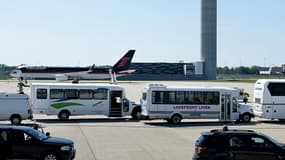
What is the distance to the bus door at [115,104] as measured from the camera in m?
35.0

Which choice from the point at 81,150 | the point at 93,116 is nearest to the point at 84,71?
the point at 93,116

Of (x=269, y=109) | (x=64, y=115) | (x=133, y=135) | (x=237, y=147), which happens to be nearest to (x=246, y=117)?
(x=269, y=109)

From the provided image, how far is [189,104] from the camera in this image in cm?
3316

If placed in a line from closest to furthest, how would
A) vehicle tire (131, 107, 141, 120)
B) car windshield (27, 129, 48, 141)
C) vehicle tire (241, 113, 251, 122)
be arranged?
car windshield (27, 129, 48, 141), vehicle tire (241, 113, 251, 122), vehicle tire (131, 107, 141, 120)

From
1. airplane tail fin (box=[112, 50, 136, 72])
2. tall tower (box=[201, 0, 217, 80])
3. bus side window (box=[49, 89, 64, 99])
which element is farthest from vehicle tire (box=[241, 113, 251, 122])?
tall tower (box=[201, 0, 217, 80])

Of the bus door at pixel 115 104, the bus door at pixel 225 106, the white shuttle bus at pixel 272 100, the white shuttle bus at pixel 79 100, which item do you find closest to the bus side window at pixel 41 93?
the white shuttle bus at pixel 79 100

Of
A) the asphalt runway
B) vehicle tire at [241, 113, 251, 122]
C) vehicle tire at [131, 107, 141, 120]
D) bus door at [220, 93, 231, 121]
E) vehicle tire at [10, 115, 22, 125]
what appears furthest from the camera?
vehicle tire at [131, 107, 141, 120]

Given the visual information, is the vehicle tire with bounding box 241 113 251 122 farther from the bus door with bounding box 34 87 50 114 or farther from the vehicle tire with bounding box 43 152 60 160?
the vehicle tire with bounding box 43 152 60 160

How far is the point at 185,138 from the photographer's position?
2522 centimetres

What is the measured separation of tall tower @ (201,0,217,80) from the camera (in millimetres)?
155625

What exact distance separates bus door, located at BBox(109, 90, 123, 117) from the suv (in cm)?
1943

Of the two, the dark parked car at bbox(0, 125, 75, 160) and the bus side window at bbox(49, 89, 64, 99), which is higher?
the bus side window at bbox(49, 89, 64, 99)

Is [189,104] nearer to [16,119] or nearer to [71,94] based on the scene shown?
[71,94]

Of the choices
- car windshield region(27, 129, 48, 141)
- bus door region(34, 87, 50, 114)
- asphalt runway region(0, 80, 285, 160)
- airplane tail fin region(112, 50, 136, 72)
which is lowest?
asphalt runway region(0, 80, 285, 160)
